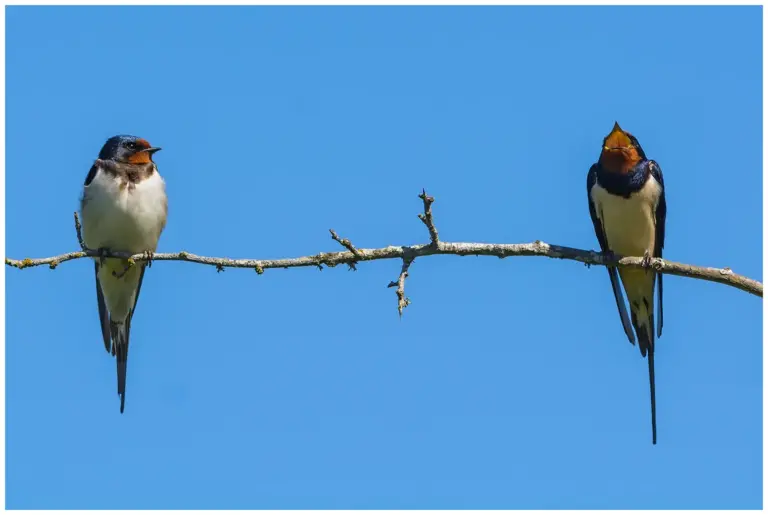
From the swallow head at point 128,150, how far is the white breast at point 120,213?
0.54 feet

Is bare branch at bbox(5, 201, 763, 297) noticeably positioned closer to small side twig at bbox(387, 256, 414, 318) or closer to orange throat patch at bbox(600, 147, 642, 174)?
small side twig at bbox(387, 256, 414, 318)

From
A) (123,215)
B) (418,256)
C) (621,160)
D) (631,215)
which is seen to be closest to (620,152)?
(621,160)

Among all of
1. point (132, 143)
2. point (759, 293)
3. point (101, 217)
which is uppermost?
point (132, 143)

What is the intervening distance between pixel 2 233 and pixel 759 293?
422 centimetres

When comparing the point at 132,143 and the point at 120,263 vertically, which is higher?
the point at 132,143

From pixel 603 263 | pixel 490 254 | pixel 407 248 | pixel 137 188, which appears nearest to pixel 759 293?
pixel 603 263

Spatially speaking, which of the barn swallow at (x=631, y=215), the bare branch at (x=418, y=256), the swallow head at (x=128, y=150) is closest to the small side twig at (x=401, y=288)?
the bare branch at (x=418, y=256)

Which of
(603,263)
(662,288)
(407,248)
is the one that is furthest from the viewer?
(662,288)

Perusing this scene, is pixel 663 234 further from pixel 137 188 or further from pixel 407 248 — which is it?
pixel 137 188

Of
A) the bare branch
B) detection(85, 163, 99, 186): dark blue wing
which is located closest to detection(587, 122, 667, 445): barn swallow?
the bare branch

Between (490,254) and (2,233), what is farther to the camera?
(2,233)

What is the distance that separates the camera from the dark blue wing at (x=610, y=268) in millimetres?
7359

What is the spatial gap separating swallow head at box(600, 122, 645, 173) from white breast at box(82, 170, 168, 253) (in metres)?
3.10

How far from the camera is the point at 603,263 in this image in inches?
248
